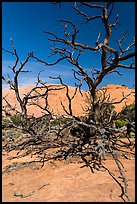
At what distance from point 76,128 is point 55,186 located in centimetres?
225

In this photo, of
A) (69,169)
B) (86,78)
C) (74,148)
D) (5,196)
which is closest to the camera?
(5,196)

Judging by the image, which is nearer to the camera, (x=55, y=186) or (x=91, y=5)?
(x=55, y=186)

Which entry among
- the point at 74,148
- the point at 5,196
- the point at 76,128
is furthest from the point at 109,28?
the point at 5,196

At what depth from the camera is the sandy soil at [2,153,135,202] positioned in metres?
2.47

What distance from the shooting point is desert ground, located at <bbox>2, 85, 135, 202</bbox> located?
2483mm

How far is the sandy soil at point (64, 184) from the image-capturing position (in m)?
2.47

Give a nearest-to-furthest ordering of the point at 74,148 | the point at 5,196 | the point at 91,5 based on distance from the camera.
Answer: the point at 5,196 → the point at 74,148 → the point at 91,5

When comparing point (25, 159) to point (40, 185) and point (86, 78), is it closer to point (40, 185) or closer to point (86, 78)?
point (40, 185)

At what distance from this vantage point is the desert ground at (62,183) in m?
2.48

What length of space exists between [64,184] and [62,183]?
0.14ft

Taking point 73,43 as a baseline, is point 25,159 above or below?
below

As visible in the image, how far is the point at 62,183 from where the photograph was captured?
287 cm

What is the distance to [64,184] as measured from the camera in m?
2.84

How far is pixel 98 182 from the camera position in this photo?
2.81 m
